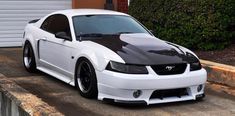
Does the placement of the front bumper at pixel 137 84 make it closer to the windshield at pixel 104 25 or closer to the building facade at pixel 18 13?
the windshield at pixel 104 25

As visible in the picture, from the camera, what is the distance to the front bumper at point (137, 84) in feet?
21.2

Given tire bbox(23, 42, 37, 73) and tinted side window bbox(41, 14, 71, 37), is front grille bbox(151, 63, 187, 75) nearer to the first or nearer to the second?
tinted side window bbox(41, 14, 71, 37)

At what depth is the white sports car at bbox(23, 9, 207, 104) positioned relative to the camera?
258 inches

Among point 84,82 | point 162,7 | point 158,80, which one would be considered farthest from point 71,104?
point 162,7

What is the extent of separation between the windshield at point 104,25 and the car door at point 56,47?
22 cm

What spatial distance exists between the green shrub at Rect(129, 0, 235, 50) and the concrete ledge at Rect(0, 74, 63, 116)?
17.8ft

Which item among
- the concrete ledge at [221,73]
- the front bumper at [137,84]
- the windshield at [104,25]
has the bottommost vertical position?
the concrete ledge at [221,73]

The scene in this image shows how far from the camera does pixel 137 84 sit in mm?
6457

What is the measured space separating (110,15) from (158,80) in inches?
89.9

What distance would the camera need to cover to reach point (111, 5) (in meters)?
15.6

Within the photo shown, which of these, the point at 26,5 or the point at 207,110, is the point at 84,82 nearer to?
the point at 207,110

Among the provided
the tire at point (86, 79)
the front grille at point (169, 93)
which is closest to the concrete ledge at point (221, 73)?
the front grille at point (169, 93)

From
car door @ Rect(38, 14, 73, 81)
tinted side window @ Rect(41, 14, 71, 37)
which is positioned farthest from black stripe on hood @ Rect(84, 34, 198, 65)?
tinted side window @ Rect(41, 14, 71, 37)

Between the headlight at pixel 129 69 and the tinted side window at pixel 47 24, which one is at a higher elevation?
the tinted side window at pixel 47 24
